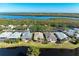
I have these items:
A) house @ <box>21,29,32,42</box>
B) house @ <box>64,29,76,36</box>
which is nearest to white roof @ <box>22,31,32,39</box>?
house @ <box>21,29,32,42</box>


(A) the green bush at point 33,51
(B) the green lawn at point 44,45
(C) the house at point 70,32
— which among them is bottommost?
(A) the green bush at point 33,51

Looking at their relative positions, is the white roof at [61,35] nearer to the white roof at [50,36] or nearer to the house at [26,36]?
the white roof at [50,36]

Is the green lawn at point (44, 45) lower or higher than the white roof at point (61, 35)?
lower

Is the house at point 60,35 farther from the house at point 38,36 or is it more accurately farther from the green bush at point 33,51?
the green bush at point 33,51

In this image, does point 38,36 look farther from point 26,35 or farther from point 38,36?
point 26,35

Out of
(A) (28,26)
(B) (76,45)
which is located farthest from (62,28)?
(A) (28,26)

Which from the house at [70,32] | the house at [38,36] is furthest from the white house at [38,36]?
the house at [70,32]

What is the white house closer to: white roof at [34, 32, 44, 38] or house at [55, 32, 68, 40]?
white roof at [34, 32, 44, 38]

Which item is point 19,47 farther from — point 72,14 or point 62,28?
point 72,14

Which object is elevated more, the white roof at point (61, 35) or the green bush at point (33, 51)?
the white roof at point (61, 35)

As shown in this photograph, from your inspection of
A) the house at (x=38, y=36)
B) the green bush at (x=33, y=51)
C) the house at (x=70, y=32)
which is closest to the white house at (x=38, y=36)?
the house at (x=38, y=36)

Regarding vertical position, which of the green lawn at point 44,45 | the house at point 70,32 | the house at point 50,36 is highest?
the house at point 70,32
